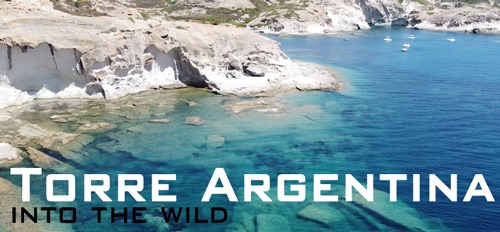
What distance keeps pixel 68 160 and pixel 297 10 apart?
118m

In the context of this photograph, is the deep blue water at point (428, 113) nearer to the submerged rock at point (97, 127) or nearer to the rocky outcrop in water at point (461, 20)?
the submerged rock at point (97, 127)

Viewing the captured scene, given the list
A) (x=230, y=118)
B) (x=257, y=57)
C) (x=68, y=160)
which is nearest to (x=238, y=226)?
(x=68, y=160)

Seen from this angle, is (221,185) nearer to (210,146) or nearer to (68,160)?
(210,146)

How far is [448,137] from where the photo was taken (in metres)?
38.9

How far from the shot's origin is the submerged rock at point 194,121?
41688mm

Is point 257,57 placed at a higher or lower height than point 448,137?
higher

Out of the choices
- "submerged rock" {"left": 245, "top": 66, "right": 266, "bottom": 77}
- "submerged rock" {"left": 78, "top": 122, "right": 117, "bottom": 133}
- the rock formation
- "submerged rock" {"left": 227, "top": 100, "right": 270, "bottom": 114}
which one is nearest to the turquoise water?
"submerged rock" {"left": 227, "top": 100, "right": 270, "bottom": 114}

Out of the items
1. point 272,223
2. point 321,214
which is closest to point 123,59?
point 272,223

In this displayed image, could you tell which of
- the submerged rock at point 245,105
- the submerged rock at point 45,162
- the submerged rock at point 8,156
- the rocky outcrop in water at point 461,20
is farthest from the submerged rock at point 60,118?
the rocky outcrop in water at point 461,20

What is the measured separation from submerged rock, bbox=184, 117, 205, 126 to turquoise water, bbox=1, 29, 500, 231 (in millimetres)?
605

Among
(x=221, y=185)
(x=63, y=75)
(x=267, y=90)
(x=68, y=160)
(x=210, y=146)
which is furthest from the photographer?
(x=267, y=90)

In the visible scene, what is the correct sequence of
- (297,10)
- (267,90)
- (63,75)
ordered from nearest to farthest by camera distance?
1. (63,75)
2. (267,90)
3. (297,10)

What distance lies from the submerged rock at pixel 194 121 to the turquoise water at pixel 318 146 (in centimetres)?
61

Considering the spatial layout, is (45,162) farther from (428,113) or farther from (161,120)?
(428,113)
